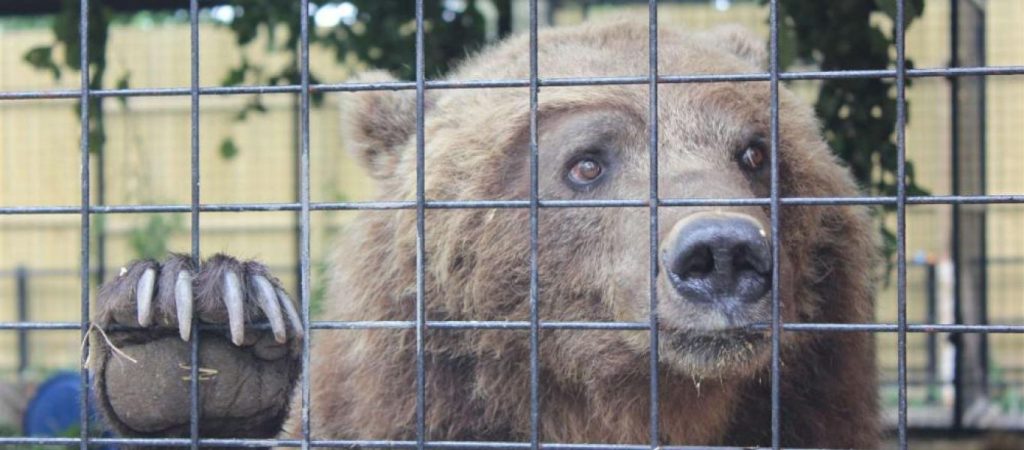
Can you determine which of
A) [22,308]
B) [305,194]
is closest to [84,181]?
[305,194]

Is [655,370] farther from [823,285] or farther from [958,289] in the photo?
→ [958,289]

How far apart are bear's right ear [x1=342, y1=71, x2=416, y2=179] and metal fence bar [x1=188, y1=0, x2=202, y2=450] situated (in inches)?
51.6

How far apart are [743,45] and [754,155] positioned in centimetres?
108

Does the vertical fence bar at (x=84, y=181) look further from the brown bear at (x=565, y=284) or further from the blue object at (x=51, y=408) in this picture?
the blue object at (x=51, y=408)

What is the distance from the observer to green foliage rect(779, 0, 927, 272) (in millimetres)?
5750

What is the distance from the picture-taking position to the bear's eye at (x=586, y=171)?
Answer: 3.87 meters

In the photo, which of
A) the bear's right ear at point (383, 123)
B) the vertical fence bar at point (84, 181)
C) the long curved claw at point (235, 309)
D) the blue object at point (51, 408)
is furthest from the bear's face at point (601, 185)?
the blue object at point (51, 408)

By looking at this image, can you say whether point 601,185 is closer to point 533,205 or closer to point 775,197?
point 533,205

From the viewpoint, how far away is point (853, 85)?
6016 millimetres

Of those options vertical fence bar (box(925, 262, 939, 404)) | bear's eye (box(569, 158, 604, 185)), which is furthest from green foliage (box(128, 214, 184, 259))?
bear's eye (box(569, 158, 604, 185))

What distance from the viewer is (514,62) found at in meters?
4.43

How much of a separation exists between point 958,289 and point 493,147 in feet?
14.9

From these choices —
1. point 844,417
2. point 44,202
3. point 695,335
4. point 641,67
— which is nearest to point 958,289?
point 844,417

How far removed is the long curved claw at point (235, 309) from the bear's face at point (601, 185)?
914 mm
